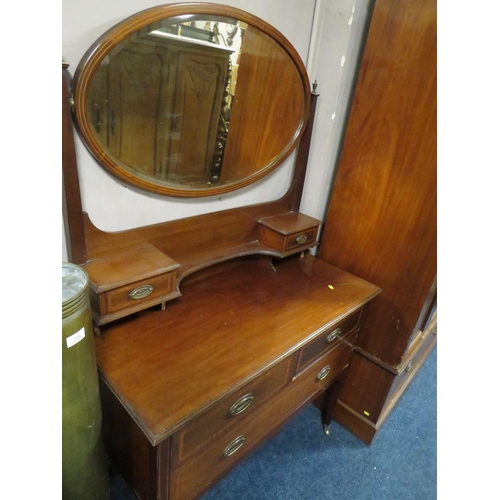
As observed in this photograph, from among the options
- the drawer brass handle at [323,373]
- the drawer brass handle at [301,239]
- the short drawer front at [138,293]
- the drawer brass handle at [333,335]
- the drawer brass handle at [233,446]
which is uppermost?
the drawer brass handle at [301,239]

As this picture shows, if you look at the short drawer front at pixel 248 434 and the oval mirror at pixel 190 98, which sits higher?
the oval mirror at pixel 190 98

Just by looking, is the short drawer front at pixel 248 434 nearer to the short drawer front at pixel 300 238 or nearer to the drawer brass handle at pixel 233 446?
the drawer brass handle at pixel 233 446

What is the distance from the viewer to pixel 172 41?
3.12ft

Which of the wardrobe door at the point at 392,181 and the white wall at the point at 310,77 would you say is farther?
the wardrobe door at the point at 392,181

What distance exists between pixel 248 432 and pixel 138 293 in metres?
0.53

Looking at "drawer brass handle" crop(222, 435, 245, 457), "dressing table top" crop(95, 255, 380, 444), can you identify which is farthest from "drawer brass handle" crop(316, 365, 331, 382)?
"drawer brass handle" crop(222, 435, 245, 457)

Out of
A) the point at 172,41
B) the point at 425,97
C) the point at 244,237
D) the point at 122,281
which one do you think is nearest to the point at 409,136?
the point at 425,97

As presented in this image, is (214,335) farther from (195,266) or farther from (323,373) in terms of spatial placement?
(323,373)

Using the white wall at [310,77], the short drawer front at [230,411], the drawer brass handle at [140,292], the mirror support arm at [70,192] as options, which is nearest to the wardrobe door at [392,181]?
the white wall at [310,77]

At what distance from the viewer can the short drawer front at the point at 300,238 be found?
4.66 ft

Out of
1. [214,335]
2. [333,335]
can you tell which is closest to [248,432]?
[214,335]

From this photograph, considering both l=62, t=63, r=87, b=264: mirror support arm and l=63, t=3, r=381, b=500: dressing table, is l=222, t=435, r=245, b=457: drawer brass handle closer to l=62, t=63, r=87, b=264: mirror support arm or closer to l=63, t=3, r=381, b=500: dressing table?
l=63, t=3, r=381, b=500: dressing table

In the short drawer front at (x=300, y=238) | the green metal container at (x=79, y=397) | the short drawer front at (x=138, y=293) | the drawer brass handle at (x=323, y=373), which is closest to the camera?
the green metal container at (x=79, y=397)

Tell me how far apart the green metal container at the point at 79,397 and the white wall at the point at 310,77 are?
0.31 m
